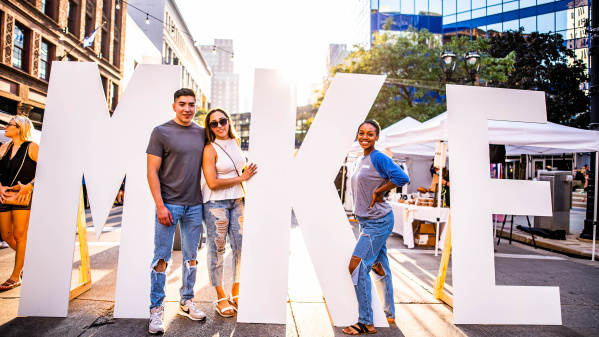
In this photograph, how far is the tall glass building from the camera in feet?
89.5

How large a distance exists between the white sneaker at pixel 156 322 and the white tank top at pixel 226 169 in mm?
987

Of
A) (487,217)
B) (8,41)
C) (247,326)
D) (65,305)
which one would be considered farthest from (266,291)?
(8,41)

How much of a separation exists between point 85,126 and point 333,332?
302 centimetres

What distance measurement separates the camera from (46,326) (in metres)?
3.17

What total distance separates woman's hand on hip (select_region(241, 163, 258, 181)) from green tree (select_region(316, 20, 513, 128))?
53.7 feet

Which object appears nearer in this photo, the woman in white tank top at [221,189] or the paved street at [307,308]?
the paved street at [307,308]

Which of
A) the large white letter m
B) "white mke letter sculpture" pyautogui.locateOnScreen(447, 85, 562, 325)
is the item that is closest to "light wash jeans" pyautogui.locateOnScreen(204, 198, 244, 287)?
the large white letter m

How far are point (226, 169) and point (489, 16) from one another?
33187 millimetres

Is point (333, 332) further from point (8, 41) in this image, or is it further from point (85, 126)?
point (8, 41)

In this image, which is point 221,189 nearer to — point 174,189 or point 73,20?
point 174,189

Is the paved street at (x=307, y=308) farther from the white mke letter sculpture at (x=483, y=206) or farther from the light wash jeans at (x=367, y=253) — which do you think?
the light wash jeans at (x=367, y=253)

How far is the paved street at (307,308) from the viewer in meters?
3.19

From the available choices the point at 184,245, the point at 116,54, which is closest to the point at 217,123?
the point at 184,245

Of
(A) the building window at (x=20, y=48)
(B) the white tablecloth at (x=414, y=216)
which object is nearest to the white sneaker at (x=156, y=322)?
(B) the white tablecloth at (x=414, y=216)
